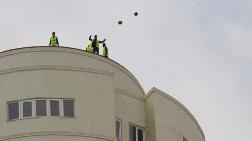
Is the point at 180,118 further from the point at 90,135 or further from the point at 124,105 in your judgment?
the point at 90,135

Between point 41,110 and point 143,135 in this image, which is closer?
point 41,110

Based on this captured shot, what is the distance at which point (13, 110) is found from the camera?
44.7 meters

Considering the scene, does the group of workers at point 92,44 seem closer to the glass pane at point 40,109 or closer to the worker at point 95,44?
the worker at point 95,44

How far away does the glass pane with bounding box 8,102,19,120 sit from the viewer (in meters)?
44.6

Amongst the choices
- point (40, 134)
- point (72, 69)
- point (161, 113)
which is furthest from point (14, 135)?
point (161, 113)

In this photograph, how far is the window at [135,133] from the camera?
46.8 metres

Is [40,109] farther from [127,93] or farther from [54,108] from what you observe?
[127,93]

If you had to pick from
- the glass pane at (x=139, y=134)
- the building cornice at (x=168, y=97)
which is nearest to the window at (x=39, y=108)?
the glass pane at (x=139, y=134)

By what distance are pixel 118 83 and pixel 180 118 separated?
12.8 feet

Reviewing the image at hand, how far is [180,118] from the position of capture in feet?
160

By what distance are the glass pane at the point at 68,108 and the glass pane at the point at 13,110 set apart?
2278mm

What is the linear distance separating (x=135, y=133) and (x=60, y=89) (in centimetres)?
483

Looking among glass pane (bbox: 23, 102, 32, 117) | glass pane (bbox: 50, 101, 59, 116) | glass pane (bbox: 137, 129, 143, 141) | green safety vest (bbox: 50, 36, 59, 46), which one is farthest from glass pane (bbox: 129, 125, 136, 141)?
green safety vest (bbox: 50, 36, 59, 46)

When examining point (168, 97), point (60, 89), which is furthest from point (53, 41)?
point (168, 97)
